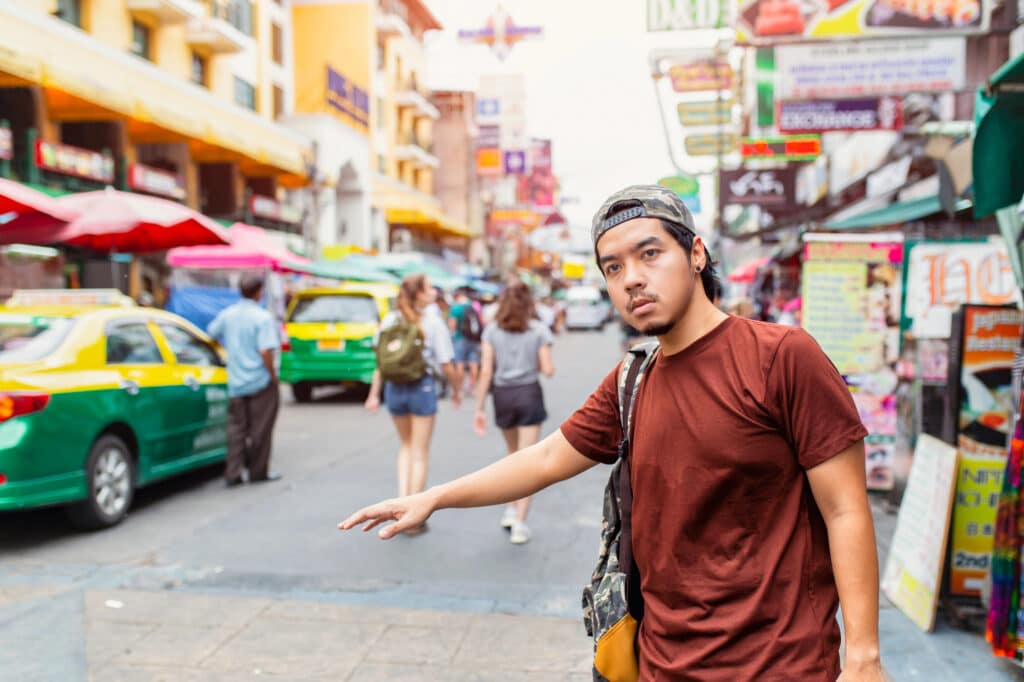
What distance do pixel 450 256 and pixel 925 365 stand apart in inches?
1894

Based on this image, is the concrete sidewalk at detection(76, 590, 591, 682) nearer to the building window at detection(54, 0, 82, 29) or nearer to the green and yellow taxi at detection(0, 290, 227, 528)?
the green and yellow taxi at detection(0, 290, 227, 528)

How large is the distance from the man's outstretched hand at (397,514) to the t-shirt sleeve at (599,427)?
39 cm

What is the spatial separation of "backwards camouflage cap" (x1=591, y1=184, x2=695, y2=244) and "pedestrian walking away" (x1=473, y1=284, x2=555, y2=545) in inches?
167

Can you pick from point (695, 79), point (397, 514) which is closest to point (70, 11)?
point (695, 79)

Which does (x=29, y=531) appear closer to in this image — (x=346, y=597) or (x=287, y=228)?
(x=346, y=597)

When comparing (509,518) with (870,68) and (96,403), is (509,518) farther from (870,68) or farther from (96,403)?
(870,68)

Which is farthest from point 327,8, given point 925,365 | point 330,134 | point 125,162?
point 925,365

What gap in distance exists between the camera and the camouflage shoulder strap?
6.63 ft

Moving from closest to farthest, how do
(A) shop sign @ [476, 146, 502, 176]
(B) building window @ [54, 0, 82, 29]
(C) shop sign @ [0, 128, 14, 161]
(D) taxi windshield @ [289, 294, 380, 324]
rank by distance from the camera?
1. (D) taxi windshield @ [289, 294, 380, 324]
2. (C) shop sign @ [0, 128, 14, 161]
3. (B) building window @ [54, 0, 82, 29]
4. (A) shop sign @ [476, 146, 502, 176]

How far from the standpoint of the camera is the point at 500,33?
43.8m

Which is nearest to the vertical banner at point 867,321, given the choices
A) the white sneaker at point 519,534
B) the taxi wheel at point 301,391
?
the white sneaker at point 519,534

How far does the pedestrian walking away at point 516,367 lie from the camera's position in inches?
243

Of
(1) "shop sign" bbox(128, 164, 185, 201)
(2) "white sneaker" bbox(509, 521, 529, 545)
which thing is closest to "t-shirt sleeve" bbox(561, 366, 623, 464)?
(2) "white sneaker" bbox(509, 521, 529, 545)

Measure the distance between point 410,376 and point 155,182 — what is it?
16.5m
